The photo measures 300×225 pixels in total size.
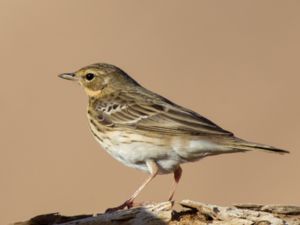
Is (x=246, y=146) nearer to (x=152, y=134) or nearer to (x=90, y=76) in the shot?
(x=152, y=134)

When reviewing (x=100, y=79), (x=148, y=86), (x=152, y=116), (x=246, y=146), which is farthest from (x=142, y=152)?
(x=148, y=86)

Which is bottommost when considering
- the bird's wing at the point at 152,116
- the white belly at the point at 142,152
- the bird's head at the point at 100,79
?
the white belly at the point at 142,152

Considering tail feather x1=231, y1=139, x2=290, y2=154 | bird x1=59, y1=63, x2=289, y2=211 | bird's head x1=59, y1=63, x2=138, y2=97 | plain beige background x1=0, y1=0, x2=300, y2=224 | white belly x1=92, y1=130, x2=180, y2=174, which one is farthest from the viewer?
plain beige background x1=0, y1=0, x2=300, y2=224

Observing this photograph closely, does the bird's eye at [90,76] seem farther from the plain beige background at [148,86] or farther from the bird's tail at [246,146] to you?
the plain beige background at [148,86]

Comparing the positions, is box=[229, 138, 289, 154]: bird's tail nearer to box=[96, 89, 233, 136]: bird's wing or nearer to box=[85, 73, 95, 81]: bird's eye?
box=[96, 89, 233, 136]: bird's wing

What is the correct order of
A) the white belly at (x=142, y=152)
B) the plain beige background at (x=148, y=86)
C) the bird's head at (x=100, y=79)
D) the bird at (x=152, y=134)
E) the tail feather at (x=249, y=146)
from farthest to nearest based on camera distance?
the plain beige background at (x=148, y=86) < the bird's head at (x=100, y=79) < the white belly at (x=142, y=152) < the bird at (x=152, y=134) < the tail feather at (x=249, y=146)

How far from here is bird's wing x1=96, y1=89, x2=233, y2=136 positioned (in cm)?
940

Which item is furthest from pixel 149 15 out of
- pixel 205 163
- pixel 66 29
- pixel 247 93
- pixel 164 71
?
pixel 205 163

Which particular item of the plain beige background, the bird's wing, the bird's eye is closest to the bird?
the bird's wing

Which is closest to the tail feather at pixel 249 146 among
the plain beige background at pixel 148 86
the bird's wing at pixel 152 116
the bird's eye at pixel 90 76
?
the bird's wing at pixel 152 116

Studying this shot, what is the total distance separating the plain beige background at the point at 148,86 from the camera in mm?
17359

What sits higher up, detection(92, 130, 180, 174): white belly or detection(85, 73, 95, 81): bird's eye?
detection(85, 73, 95, 81): bird's eye

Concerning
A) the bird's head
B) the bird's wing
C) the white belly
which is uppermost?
the bird's head

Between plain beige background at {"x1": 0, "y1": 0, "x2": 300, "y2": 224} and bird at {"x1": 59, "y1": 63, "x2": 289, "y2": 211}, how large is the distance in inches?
239
